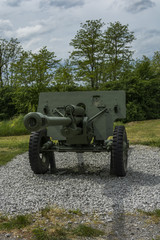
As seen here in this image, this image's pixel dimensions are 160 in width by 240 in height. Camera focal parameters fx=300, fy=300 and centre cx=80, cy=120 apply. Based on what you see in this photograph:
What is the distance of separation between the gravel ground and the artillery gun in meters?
0.37

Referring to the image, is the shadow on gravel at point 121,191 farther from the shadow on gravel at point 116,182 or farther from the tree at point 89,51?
the tree at point 89,51

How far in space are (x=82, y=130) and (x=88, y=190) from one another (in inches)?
52.2

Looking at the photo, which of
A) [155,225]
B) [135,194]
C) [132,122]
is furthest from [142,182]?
[132,122]

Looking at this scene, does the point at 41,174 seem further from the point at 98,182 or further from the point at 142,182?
the point at 142,182

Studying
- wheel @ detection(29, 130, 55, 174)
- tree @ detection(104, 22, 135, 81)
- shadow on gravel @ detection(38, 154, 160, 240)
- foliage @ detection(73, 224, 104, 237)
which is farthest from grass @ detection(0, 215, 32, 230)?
tree @ detection(104, 22, 135, 81)

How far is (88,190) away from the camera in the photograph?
4914 millimetres

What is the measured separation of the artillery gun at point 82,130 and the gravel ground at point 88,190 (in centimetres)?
37

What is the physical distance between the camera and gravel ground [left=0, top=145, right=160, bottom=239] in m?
4.11

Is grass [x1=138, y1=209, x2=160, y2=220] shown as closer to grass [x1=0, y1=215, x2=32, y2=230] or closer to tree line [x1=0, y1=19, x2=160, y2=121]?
grass [x1=0, y1=215, x2=32, y2=230]

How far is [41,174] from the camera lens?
6.07 meters

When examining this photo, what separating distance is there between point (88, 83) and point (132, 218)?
2192 centimetres

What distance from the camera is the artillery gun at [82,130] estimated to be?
5.55 meters

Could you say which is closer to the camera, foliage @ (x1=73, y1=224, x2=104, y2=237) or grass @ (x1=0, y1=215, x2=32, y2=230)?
foliage @ (x1=73, y1=224, x2=104, y2=237)

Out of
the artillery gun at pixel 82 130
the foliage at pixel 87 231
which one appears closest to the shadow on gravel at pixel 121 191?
the foliage at pixel 87 231
